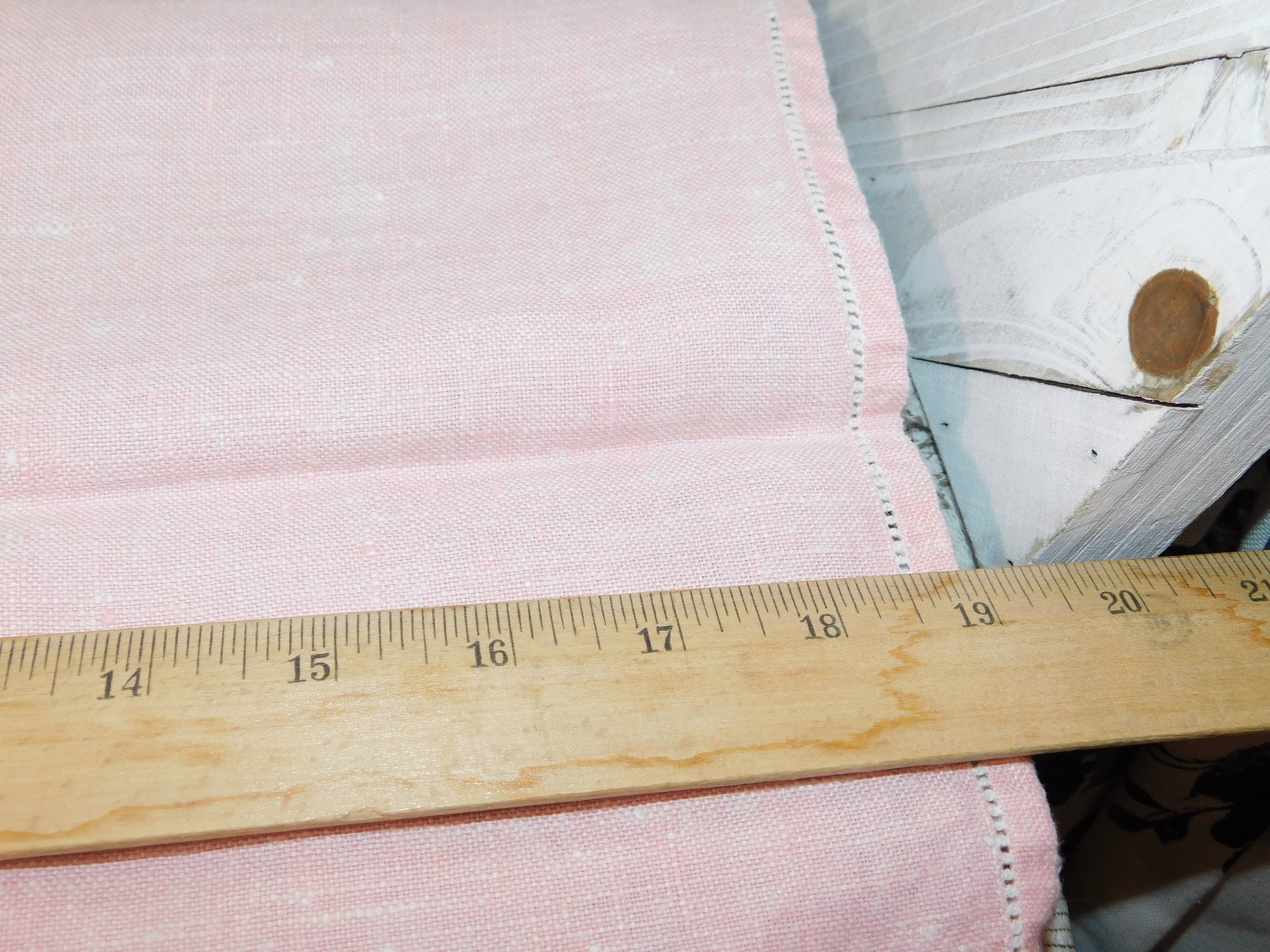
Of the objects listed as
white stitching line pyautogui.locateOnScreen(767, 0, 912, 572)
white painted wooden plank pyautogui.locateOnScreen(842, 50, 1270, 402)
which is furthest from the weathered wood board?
white stitching line pyautogui.locateOnScreen(767, 0, 912, 572)

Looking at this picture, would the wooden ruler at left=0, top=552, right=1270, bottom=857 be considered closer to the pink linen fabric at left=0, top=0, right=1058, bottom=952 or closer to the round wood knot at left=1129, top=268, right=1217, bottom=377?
the pink linen fabric at left=0, top=0, right=1058, bottom=952

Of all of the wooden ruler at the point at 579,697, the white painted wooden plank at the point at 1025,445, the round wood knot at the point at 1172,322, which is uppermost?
the round wood knot at the point at 1172,322

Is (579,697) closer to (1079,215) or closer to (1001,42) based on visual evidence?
(1079,215)

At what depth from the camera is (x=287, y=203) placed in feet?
2.36

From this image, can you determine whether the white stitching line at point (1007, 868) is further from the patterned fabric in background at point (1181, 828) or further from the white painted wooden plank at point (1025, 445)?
the patterned fabric in background at point (1181, 828)

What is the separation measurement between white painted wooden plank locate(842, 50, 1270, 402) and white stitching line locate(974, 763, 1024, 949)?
299 millimetres

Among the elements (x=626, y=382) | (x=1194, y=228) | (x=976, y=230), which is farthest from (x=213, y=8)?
(x=1194, y=228)

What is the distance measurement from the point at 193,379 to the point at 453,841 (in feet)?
1.22

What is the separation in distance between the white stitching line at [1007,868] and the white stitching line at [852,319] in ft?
0.56

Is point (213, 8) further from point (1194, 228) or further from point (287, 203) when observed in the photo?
point (1194, 228)

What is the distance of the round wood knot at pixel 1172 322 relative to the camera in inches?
22.3

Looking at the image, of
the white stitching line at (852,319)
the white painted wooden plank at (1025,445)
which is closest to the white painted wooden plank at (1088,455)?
the white painted wooden plank at (1025,445)

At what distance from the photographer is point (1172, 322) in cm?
59

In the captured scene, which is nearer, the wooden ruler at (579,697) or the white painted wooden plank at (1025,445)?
the wooden ruler at (579,697)
